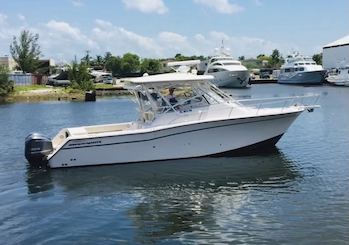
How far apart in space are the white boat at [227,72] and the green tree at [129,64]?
181 ft

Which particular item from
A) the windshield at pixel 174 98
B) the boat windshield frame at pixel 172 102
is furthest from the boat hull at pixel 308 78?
the windshield at pixel 174 98

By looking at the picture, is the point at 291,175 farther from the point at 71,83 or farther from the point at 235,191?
the point at 71,83

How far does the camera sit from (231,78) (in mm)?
98375

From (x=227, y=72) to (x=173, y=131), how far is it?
78092 mm

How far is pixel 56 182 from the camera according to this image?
18406 mm

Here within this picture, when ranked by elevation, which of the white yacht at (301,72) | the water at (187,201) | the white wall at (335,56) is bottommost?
the water at (187,201)

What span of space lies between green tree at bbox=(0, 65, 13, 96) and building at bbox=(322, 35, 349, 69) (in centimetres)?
8507

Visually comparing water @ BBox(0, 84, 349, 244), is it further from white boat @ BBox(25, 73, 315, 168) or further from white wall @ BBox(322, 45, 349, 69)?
white wall @ BBox(322, 45, 349, 69)

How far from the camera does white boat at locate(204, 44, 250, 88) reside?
97688 mm

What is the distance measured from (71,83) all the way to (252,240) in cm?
8168

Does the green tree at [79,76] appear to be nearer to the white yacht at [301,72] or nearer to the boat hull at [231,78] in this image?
the boat hull at [231,78]

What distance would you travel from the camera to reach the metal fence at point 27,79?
91000 mm

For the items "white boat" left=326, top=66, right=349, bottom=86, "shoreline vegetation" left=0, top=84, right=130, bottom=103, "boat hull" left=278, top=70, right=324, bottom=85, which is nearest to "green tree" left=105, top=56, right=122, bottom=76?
"boat hull" left=278, top=70, right=324, bottom=85

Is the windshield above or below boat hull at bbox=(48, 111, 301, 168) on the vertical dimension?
above
